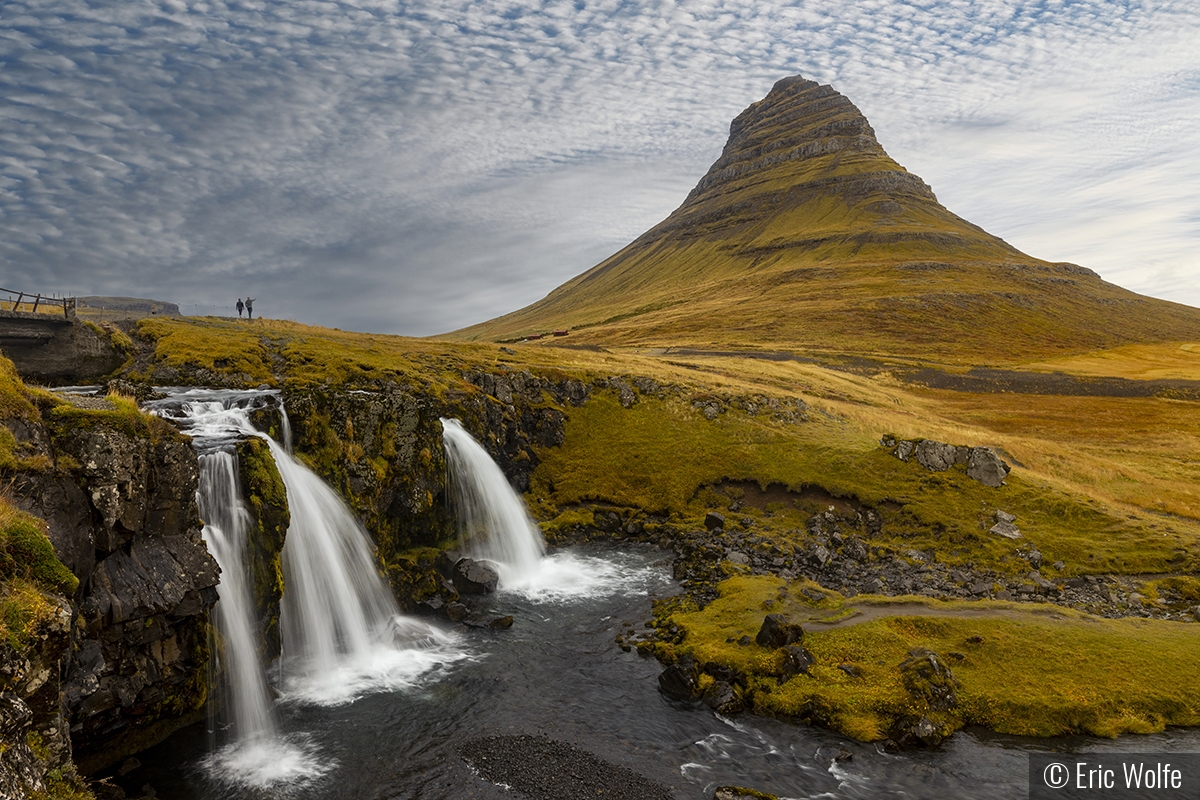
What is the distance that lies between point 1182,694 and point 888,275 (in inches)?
7929

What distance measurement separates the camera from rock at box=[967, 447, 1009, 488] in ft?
135

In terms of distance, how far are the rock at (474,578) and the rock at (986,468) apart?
113 ft

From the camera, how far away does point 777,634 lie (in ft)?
80.3

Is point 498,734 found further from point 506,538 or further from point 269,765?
point 506,538

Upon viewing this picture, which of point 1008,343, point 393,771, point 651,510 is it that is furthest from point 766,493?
point 1008,343

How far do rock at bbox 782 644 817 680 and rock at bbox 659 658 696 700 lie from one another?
3656mm

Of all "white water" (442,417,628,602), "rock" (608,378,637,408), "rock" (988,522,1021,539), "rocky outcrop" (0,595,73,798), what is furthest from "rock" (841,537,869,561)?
"rocky outcrop" (0,595,73,798)

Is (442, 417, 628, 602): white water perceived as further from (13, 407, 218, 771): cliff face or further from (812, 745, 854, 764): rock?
(13, 407, 218, 771): cliff face

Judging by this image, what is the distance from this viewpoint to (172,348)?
4116cm

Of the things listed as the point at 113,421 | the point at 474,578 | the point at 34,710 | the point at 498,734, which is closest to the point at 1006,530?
the point at 474,578

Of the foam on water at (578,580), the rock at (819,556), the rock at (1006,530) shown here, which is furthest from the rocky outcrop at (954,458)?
the foam on water at (578,580)

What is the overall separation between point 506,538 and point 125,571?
22.8 meters

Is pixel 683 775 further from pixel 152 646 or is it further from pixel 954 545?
pixel 954 545

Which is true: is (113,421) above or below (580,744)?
above
